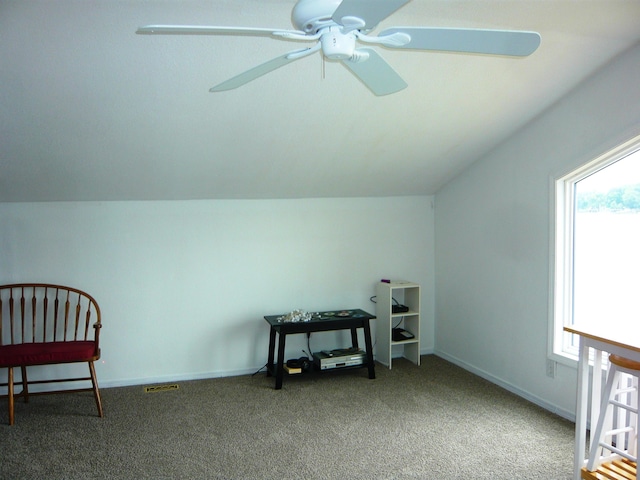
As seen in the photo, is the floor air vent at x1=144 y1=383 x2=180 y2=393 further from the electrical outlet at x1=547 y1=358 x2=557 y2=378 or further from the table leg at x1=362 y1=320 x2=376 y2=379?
the electrical outlet at x1=547 y1=358 x2=557 y2=378

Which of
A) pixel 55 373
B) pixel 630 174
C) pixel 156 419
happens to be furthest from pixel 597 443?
pixel 55 373

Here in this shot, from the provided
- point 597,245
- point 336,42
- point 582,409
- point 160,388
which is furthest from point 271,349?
point 336,42

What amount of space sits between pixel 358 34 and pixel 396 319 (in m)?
3.56

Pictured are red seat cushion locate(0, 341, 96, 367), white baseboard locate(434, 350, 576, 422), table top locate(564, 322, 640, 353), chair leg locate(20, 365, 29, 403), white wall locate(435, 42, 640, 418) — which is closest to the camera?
table top locate(564, 322, 640, 353)

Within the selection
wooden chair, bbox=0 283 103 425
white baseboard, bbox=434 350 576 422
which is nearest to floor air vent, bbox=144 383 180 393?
wooden chair, bbox=0 283 103 425

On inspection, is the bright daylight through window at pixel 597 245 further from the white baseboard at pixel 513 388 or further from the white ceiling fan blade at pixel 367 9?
the white ceiling fan blade at pixel 367 9

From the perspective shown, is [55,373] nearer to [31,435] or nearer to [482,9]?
[31,435]

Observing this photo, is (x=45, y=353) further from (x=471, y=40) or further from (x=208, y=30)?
(x=471, y=40)

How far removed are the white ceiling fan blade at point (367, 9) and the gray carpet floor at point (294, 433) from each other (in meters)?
2.25

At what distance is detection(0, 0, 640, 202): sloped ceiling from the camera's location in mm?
2326

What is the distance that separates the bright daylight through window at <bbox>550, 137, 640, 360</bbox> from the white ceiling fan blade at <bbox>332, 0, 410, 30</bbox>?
7.35 ft

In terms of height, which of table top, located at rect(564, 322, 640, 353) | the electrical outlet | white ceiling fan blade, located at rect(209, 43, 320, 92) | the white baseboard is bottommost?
the white baseboard

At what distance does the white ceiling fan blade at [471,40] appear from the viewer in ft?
5.08

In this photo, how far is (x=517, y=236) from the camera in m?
3.76
